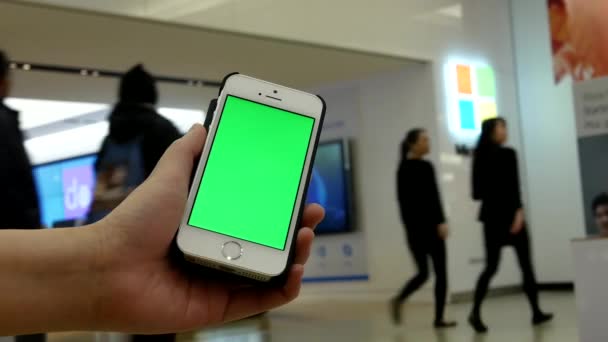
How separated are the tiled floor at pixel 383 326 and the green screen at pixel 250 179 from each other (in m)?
4.09

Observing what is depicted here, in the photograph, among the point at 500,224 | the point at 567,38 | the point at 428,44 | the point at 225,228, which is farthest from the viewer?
the point at 428,44

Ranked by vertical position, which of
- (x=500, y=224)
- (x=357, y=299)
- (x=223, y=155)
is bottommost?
(x=357, y=299)

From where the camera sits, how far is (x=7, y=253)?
96 centimetres

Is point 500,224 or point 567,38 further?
point 567,38

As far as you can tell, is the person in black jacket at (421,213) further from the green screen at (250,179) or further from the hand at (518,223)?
the green screen at (250,179)

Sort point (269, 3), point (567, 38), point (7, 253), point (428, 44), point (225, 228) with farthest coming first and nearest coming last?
point (428, 44) → point (269, 3) → point (567, 38) → point (225, 228) → point (7, 253)

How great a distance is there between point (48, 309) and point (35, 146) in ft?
29.0

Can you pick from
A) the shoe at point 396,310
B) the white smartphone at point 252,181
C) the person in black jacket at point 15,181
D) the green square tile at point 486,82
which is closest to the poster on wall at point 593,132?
the shoe at point 396,310

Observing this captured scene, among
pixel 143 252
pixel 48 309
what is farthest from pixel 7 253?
pixel 143 252

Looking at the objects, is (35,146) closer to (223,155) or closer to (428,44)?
(428,44)

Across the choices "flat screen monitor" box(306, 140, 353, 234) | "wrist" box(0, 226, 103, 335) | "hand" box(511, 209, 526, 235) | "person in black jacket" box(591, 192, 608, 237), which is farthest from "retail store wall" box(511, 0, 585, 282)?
"wrist" box(0, 226, 103, 335)

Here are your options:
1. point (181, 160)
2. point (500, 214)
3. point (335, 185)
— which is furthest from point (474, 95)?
point (181, 160)

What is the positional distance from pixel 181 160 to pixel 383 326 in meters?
5.49

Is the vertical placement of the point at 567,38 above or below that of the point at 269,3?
below
